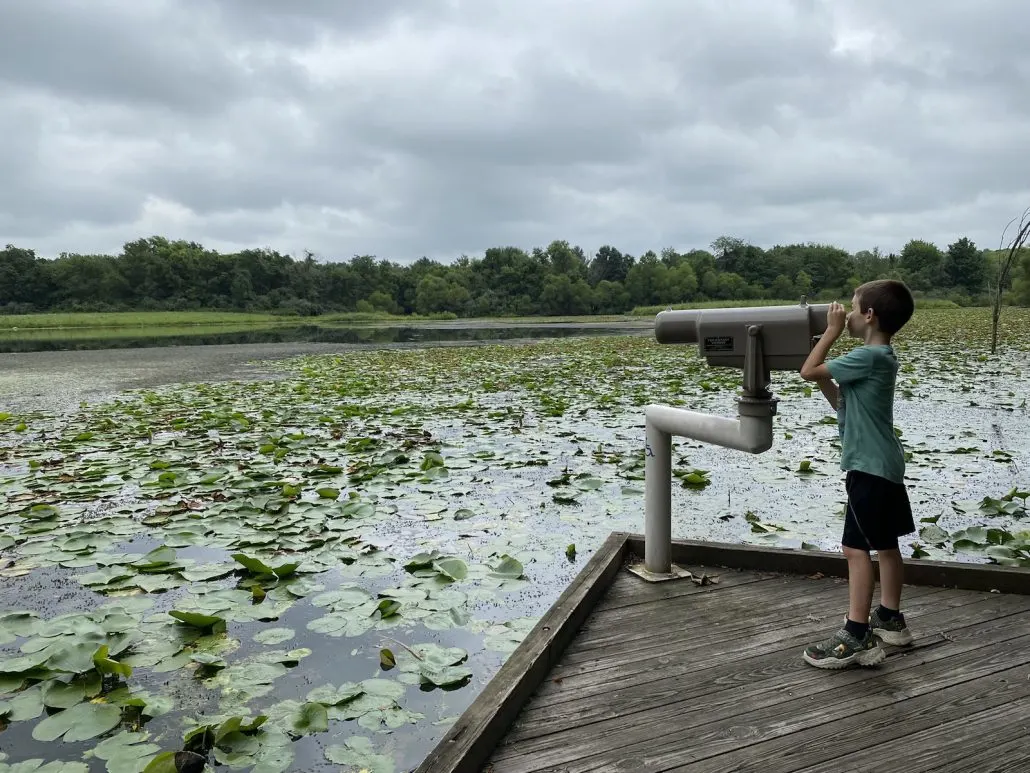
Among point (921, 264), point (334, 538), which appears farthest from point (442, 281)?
point (334, 538)

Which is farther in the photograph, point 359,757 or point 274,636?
point 274,636

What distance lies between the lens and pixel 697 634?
2.44m

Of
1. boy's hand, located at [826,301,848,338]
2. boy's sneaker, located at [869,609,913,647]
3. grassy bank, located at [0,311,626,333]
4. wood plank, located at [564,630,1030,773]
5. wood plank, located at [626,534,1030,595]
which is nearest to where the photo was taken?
wood plank, located at [564,630,1030,773]

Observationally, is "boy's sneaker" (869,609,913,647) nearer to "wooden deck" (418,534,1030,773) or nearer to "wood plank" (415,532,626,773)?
"wooden deck" (418,534,1030,773)

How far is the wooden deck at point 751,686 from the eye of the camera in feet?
5.79

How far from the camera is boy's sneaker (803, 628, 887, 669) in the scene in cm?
216

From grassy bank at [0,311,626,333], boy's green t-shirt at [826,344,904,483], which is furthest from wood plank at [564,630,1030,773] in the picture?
grassy bank at [0,311,626,333]

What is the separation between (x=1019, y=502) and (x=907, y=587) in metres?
2.68

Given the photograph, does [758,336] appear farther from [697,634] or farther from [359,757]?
[359,757]

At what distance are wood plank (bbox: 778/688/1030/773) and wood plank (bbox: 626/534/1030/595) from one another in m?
0.83

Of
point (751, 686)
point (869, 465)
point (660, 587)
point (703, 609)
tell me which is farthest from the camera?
point (660, 587)

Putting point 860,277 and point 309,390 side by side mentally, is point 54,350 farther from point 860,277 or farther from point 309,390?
point 860,277

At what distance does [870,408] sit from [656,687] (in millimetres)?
1154

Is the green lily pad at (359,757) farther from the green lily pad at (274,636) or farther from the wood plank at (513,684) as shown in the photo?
the green lily pad at (274,636)
